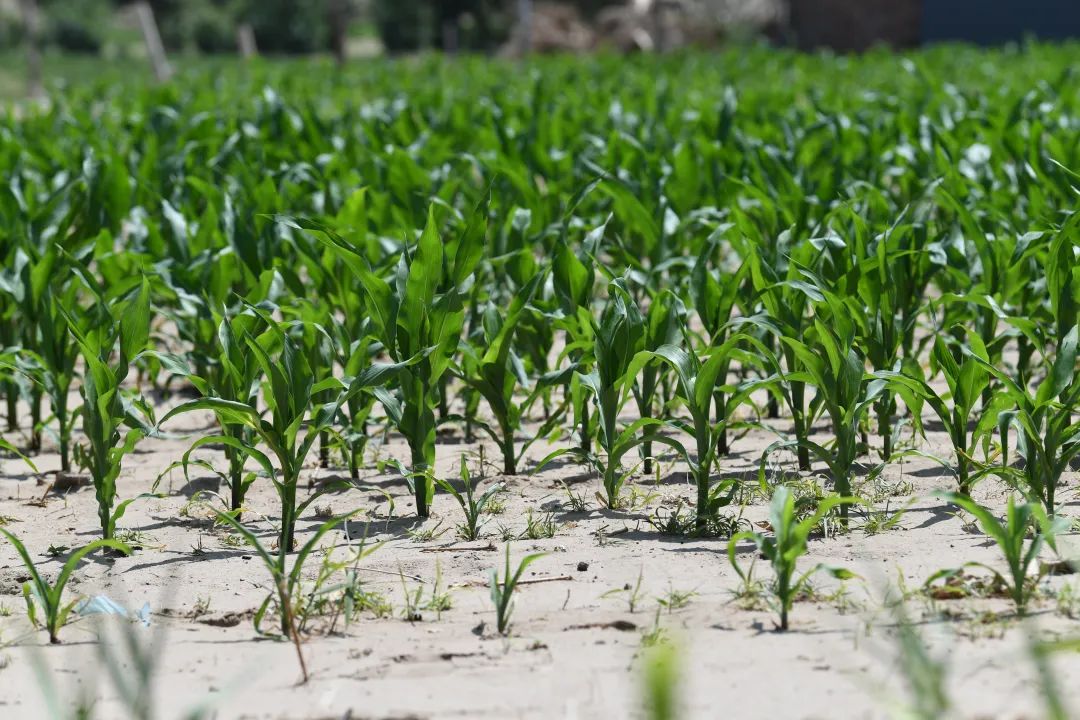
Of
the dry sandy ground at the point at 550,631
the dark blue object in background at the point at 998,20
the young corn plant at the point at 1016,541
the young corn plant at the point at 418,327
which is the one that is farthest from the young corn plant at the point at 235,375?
the dark blue object in background at the point at 998,20

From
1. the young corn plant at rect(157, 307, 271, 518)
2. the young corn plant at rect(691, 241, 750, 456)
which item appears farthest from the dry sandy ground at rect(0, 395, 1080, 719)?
the young corn plant at rect(691, 241, 750, 456)

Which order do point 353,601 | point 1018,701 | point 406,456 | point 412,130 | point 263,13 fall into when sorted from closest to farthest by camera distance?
point 1018,701
point 353,601
point 406,456
point 412,130
point 263,13

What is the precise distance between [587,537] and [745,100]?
7108 mm

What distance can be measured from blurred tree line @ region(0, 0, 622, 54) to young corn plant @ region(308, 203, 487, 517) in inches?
1228

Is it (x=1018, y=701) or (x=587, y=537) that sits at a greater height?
(x=587, y=537)

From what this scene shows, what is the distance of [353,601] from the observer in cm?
260

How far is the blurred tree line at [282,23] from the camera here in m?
36.3

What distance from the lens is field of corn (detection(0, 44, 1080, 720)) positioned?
2.25 meters

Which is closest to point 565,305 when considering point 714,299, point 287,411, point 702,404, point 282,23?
point 714,299

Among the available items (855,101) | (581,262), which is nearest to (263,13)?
(855,101)

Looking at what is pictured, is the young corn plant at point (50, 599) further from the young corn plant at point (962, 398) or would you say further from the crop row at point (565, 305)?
the young corn plant at point (962, 398)

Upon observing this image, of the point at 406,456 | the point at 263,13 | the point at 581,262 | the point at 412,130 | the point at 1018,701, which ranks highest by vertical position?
the point at 263,13

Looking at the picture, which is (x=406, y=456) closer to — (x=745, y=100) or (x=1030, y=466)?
(x=1030, y=466)

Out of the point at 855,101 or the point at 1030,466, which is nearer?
the point at 1030,466
